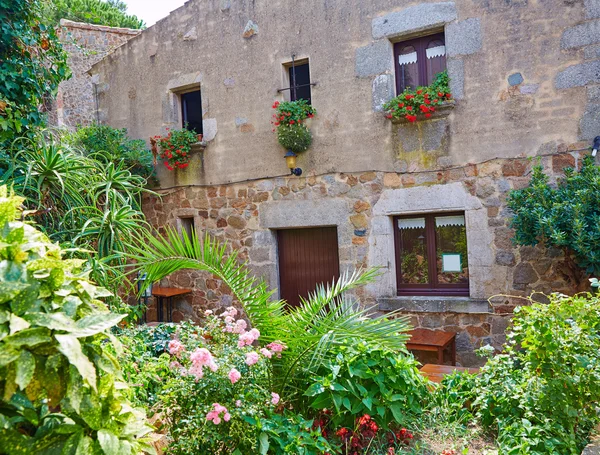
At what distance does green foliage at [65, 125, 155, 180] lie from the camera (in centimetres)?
730

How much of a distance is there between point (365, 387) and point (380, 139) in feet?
11.8

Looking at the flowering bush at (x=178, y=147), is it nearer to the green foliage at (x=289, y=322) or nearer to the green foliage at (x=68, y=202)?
the green foliage at (x=68, y=202)

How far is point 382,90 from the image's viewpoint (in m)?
5.96

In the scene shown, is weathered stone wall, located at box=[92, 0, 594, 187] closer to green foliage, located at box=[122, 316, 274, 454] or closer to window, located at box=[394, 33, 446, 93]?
window, located at box=[394, 33, 446, 93]

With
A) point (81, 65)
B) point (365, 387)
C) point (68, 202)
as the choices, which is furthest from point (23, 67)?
point (81, 65)

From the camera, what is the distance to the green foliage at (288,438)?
2506mm

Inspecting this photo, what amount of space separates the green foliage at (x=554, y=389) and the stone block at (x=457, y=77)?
307cm

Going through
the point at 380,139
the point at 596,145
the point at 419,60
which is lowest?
the point at 596,145

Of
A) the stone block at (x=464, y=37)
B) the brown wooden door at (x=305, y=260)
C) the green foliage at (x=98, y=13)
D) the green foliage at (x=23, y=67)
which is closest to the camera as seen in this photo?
the green foliage at (x=23, y=67)

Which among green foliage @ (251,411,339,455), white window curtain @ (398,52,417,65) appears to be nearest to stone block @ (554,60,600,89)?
white window curtain @ (398,52,417,65)

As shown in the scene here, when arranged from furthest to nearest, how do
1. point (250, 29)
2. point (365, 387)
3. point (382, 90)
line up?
point (250, 29)
point (382, 90)
point (365, 387)

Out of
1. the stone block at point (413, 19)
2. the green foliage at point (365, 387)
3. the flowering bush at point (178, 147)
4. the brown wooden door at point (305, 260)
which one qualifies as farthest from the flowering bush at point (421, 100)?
the green foliage at point (365, 387)

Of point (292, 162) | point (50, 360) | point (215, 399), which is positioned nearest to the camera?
point (50, 360)

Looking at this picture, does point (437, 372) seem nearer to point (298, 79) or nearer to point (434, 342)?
point (434, 342)
